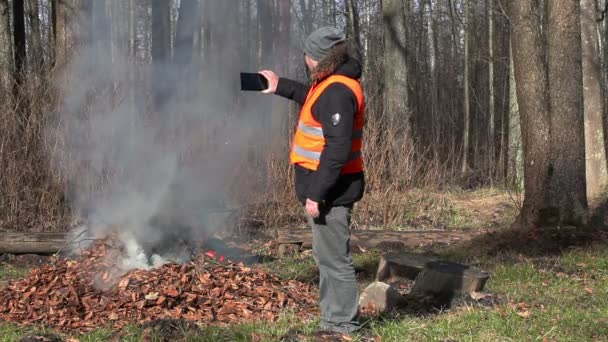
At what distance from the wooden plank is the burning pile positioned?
9.29 ft

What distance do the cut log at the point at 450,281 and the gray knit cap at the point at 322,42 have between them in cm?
259

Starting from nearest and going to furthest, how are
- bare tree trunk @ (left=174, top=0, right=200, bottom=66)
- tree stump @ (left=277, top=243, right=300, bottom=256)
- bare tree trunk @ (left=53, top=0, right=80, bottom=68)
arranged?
bare tree trunk @ (left=174, top=0, right=200, bottom=66)
tree stump @ (left=277, top=243, right=300, bottom=256)
bare tree trunk @ (left=53, top=0, right=80, bottom=68)

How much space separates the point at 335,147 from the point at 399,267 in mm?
3244

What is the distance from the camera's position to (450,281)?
6.04 metres

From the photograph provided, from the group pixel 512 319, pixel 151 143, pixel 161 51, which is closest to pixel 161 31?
pixel 161 51

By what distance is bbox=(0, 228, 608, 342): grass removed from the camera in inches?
190

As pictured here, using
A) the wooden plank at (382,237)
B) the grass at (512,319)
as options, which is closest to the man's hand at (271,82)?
the grass at (512,319)

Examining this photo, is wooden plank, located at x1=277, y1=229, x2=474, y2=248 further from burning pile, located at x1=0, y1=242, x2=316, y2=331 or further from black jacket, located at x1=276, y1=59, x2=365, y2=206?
black jacket, located at x1=276, y1=59, x2=365, y2=206

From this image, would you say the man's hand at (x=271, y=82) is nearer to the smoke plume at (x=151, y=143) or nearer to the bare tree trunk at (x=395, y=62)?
the smoke plume at (x=151, y=143)

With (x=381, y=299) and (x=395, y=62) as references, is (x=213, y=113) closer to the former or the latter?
(x=381, y=299)

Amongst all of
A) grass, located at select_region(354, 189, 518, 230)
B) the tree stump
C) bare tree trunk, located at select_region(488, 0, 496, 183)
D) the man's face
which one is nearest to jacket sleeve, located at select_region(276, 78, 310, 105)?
the man's face

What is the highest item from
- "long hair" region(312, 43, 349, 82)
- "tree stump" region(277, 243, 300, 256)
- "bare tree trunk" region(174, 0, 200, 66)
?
"bare tree trunk" region(174, 0, 200, 66)

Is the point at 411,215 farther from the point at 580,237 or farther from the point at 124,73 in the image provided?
the point at 124,73

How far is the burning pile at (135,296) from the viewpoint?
18.4 ft
